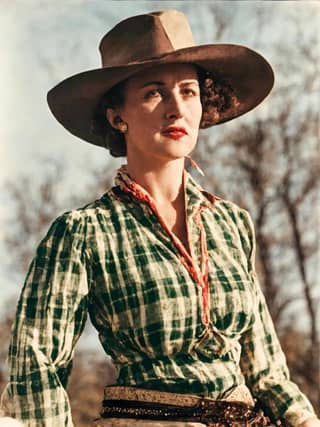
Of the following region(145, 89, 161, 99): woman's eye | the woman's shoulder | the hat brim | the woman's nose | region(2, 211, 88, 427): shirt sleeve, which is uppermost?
the hat brim

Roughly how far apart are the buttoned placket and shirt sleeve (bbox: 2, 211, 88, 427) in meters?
0.21

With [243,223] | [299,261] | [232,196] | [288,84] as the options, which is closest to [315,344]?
[299,261]

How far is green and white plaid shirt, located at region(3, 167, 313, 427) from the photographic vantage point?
242 cm

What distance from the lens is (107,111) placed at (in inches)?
108

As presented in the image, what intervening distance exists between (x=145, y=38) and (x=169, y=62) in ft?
0.33

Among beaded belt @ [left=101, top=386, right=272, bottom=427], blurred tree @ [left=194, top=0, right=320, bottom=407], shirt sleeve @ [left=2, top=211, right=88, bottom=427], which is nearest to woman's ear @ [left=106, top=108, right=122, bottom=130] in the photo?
shirt sleeve @ [left=2, top=211, right=88, bottom=427]

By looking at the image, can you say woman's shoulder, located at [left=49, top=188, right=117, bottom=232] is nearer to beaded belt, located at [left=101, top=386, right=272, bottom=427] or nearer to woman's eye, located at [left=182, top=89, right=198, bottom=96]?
woman's eye, located at [left=182, top=89, right=198, bottom=96]

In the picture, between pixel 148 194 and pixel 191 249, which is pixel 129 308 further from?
pixel 148 194

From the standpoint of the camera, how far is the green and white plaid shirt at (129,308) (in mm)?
2422

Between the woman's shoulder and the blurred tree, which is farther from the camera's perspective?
the blurred tree

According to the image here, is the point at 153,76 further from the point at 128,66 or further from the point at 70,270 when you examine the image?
the point at 70,270

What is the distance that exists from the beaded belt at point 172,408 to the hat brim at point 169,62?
2.63 ft

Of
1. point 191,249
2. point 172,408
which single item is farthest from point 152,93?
point 172,408

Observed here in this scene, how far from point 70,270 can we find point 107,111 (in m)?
0.53
